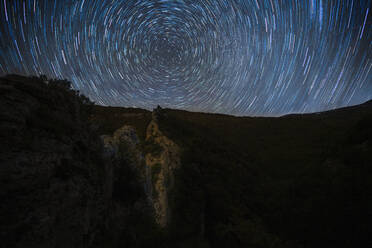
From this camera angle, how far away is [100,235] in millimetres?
5430

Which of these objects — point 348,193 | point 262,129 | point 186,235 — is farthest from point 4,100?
point 262,129

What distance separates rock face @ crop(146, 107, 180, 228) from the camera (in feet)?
37.2

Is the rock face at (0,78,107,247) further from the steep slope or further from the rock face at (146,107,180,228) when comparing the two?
the steep slope

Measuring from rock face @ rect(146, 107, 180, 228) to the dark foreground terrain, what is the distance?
89mm

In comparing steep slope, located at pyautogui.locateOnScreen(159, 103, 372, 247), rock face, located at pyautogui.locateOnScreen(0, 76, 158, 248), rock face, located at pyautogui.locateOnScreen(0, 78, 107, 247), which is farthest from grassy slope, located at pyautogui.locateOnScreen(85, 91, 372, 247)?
rock face, located at pyautogui.locateOnScreen(0, 78, 107, 247)

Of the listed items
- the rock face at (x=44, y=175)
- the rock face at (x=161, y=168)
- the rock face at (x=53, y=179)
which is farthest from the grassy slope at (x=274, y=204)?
the rock face at (x=44, y=175)

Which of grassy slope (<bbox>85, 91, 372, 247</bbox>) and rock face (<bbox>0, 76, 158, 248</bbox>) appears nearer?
rock face (<bbox>0, 76, 158, 248</bbox>)

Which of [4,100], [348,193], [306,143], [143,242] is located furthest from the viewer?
[306,143]

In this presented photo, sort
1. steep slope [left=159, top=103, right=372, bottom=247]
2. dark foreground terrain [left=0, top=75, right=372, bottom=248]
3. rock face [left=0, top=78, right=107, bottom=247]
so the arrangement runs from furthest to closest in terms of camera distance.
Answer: steep slope [left=159, top=103, right=372, bottom=247] → dark foreground terrain [left=0, top=75, right=372, bottom=248] → rock face [left=0, top=78, right=107, bottom=247]

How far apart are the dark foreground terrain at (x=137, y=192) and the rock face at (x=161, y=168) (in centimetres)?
9

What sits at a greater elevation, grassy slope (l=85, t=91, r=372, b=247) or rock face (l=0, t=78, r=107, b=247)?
rock face (l=0, t=78, r=107, b=247)

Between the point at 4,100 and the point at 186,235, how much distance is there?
11.6 metres

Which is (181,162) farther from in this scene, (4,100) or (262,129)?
(262,129)

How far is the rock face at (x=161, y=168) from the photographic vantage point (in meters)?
11.3
